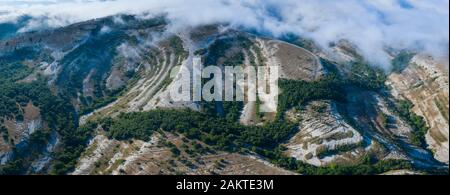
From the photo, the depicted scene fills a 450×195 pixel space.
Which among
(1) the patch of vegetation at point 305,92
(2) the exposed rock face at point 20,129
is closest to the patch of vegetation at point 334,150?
(1) the patch of vegetation at point 305,92

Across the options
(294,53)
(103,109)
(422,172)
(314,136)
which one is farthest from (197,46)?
(422,172)

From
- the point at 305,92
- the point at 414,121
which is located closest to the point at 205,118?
the point at 305,92

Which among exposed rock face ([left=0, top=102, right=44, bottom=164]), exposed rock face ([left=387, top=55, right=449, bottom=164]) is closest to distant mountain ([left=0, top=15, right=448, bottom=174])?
exposed rock face ([left=0, top=102, right=44, bottom=164])

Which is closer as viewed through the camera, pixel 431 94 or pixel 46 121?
pixel 46 121

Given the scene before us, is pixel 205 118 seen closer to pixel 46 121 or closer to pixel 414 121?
pixel 46 121

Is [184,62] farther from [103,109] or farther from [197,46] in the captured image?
[103,109]

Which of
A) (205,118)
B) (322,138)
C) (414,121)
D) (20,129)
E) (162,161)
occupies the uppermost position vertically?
(205,118)

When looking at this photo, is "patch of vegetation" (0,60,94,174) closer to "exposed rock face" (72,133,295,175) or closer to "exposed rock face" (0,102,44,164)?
"exposed rock face" (0,102,44,164)

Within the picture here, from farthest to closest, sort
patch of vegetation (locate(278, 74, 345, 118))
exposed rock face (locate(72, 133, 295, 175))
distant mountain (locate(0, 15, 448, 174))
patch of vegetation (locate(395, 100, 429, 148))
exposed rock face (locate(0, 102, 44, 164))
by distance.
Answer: patch of vegetation (locate(278, 74, 345, 118)) → patch of vegetation (locate(395, 100, 429, 148)) → exposed rock face (locate(0, 102, 44, 164)) → distant mountain (locate(0, 15, 448, 174)) → exposed rock face (locate(72, 133, 295, 175))
